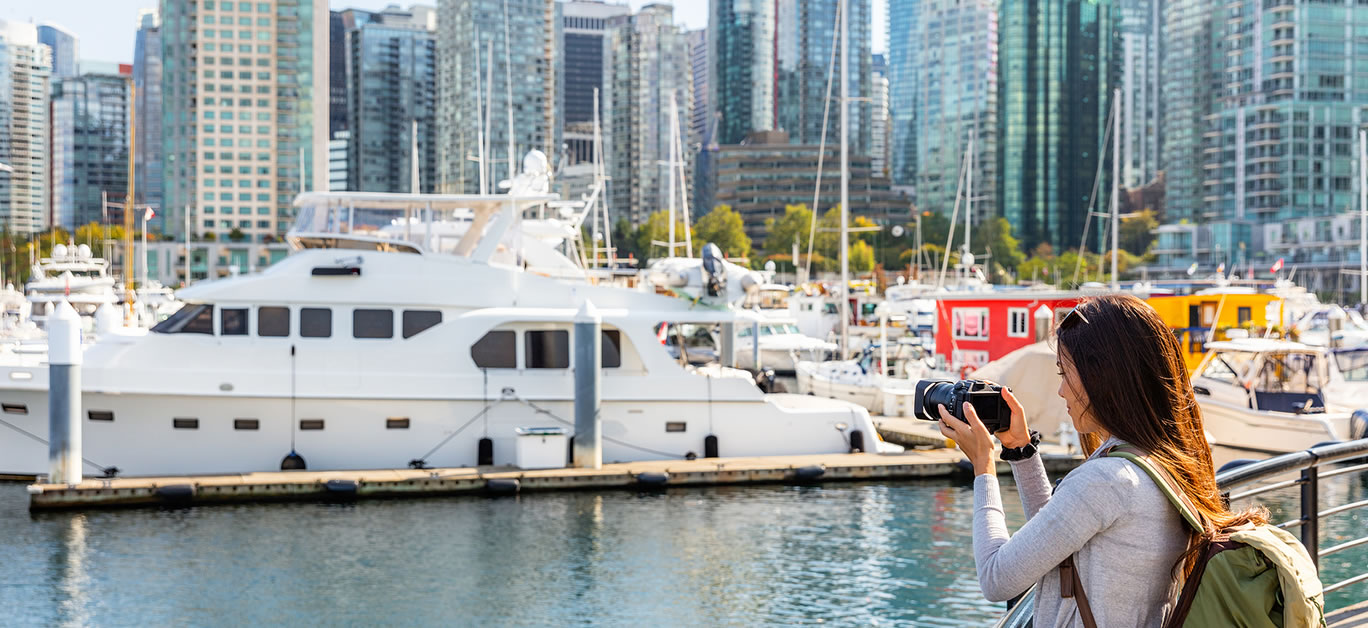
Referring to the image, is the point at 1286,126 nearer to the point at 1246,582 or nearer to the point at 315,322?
the point at 315,322

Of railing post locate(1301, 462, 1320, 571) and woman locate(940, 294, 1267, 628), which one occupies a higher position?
woman locate(940, 294, 1267, 628)

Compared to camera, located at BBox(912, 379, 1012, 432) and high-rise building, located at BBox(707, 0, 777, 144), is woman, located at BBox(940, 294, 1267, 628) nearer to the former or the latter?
camera, located at BBox(912, 379, 1012, 432)

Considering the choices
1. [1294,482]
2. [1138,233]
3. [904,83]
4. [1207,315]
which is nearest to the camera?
[1294,482]

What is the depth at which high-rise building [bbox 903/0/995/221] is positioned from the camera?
12538cm

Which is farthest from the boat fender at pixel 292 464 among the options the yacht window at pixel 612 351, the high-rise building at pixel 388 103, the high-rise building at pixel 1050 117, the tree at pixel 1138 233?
the high-rise building at pixel 388 103

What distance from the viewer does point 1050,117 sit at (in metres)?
124

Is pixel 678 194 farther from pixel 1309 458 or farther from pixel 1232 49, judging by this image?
pixel 1309 458

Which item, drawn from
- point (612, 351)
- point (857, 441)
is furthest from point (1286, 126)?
point (612, 351)

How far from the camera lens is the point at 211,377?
17.8 metres

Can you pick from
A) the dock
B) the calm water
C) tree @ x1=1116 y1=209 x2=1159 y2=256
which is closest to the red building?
the dock

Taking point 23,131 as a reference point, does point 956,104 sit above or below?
above

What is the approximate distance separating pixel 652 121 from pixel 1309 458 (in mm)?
139732

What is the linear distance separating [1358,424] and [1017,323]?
725 cm

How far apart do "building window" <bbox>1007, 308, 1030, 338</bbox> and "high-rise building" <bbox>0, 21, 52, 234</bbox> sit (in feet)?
374
